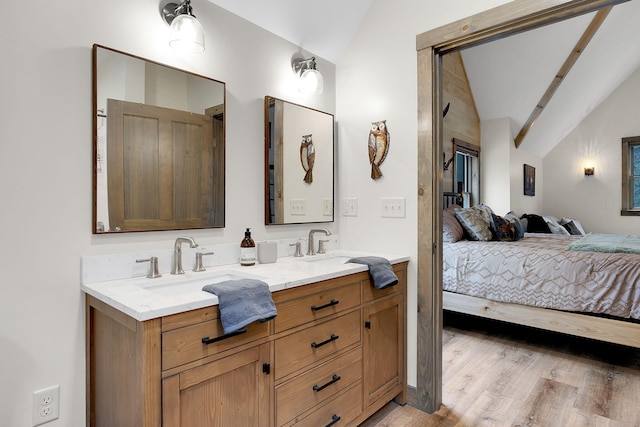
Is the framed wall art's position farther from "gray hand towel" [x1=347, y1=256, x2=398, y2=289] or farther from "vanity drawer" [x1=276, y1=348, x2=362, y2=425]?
"vanity drawer" [x1=276, y1=348, x2=362, y2=425]

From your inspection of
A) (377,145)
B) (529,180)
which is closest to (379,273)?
(377,145)

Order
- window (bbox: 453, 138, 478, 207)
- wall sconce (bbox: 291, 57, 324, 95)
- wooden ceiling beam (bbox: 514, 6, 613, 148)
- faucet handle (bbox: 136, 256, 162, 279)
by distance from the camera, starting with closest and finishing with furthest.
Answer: faucet handle (bbox: 136, 256, 162, 279)
wall sconce (bbox: 291, 57, 324, 95)
wooden ceiling beam (bbox: 514, 6, 613, 148)
window (bbox: 453, 138, 478, 207)

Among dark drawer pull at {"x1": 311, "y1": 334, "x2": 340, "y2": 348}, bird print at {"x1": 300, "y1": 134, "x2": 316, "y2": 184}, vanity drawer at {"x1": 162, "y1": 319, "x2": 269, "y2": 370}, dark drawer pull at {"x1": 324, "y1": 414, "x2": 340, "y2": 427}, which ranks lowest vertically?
dark drawer pull at {"x1": 324, "y1": 414, "x2": 340, "y2": 427}

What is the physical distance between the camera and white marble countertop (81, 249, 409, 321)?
3.68ft

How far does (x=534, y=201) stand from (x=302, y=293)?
6.48 m

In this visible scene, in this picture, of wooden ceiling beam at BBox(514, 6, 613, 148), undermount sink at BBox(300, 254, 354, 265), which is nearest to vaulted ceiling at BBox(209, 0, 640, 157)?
wooden ceiling beam at BBox(514, 6, 613, 148)

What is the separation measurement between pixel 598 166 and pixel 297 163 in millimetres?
6696

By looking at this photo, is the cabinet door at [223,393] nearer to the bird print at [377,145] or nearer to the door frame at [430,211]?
the door frame at [430,211]

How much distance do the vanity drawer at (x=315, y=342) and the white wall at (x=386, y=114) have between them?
54 cm

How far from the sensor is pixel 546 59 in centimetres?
453

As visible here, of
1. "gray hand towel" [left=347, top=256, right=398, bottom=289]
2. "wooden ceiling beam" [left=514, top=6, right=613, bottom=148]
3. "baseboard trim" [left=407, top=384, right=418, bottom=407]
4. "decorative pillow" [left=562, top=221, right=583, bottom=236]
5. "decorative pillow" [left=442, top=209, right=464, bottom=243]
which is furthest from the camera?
"decorative pillow" [left=562, top=221, right=583, bottom=236]

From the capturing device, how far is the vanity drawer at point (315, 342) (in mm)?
1458

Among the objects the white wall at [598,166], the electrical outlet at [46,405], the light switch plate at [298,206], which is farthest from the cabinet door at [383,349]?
the white wall at [598,166]

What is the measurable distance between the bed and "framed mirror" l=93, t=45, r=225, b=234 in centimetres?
233
